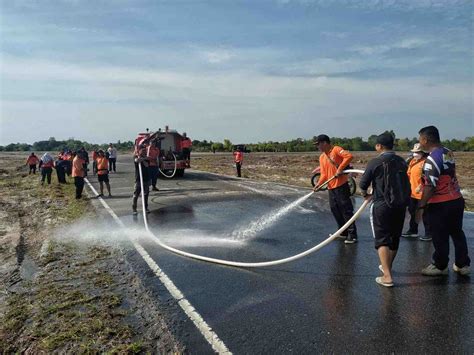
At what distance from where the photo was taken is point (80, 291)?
190 inches

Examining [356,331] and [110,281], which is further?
[110,281]

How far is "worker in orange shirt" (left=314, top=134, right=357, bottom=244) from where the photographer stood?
6.66m

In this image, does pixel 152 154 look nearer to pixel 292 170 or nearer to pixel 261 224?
pixel 261 224

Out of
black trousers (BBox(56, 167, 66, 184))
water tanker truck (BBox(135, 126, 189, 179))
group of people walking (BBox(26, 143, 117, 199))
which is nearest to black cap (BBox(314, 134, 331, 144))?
group of people walking (BBox(26, 143, 117, 199))

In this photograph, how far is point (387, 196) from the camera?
4.58m

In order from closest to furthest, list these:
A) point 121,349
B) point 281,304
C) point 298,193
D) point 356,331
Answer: point 121,349 < point 356,331 < point 281,304 < point 298,193

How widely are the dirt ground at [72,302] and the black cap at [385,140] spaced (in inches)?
128

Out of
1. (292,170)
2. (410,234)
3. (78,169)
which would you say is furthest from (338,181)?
(292,170)

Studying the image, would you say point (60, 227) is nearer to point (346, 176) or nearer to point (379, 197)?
point (346, 176)

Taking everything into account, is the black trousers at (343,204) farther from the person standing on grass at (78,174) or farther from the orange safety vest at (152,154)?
the person standing on grass at (78,174)

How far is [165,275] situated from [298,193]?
871 cm

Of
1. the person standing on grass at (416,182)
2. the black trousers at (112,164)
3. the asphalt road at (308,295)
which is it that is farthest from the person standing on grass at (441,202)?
the black trousers at (112,164)

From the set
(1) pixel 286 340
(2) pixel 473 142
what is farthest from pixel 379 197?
(2) pixel 473 142

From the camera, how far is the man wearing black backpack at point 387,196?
4566 millimetres
